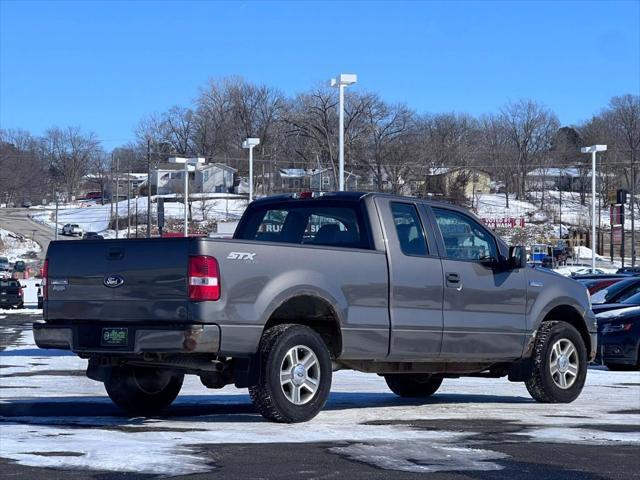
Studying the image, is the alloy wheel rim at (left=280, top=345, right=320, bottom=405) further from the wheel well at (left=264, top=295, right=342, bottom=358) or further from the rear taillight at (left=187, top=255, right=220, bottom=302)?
A: the rear taillight at (left=187, top=255, right=220, bottom=302)

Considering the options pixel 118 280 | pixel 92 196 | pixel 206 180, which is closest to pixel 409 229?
pixel 118 280

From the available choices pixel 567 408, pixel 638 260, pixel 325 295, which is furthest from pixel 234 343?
pixel 638 260

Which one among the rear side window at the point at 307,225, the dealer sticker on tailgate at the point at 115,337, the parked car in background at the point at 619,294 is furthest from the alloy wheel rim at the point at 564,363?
the parked car in background at the point at 619,294

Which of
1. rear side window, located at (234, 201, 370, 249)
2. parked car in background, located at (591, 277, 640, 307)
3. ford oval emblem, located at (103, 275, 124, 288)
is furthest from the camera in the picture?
parked car in background, located at (591, 277, 640, 307)

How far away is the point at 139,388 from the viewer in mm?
9789

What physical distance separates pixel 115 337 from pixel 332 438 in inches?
77.1

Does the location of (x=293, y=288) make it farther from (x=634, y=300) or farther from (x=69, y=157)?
(x=69, y=157)

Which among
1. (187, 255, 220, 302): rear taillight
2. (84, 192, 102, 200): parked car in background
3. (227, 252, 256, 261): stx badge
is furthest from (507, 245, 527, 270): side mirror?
(84, 192, 102, 200): parked car in background

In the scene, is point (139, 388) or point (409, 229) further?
point (409, 229)

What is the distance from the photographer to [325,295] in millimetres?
8969

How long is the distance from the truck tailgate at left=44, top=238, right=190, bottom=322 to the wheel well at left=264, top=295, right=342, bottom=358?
925 millimetres

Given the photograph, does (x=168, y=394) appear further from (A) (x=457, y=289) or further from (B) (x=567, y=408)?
(B) (x=567, y=408)

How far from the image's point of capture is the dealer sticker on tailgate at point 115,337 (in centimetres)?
852

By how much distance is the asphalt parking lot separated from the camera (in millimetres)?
6707
